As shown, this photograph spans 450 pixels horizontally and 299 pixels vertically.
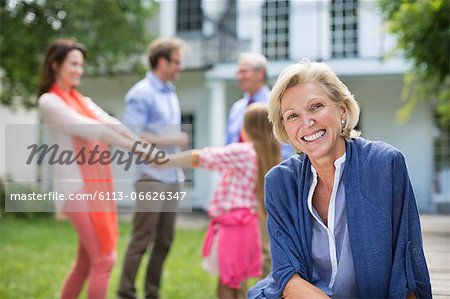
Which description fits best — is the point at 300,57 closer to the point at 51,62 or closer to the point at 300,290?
the point at 51,62

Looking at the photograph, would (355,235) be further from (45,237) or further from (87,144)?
(45,237)

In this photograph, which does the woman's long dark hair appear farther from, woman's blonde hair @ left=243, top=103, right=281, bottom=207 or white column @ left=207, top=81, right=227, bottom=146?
white column @ left=207, top=81, right=227, bottom=146

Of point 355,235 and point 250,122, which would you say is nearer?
point 355,235

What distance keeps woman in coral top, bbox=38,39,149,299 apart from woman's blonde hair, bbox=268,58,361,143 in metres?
1.43

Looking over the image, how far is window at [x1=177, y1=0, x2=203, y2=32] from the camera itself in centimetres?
1455

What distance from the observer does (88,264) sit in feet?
11.2

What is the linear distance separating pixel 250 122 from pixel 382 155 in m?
1.54

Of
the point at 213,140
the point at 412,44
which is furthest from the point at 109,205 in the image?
the point at 213,140

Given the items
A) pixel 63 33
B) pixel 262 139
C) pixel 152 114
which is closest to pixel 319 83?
pixel 262 139

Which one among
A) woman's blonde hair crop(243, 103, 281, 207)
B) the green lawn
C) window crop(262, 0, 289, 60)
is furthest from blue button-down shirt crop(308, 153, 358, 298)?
window crop(262, 0, 289, 60)

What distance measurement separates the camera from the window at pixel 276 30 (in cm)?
1368

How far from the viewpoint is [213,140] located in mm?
13039

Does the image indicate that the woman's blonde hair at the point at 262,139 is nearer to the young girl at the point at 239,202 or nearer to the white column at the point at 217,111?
the young girl at the point at 239,202

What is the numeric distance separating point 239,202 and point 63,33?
7365 mm
